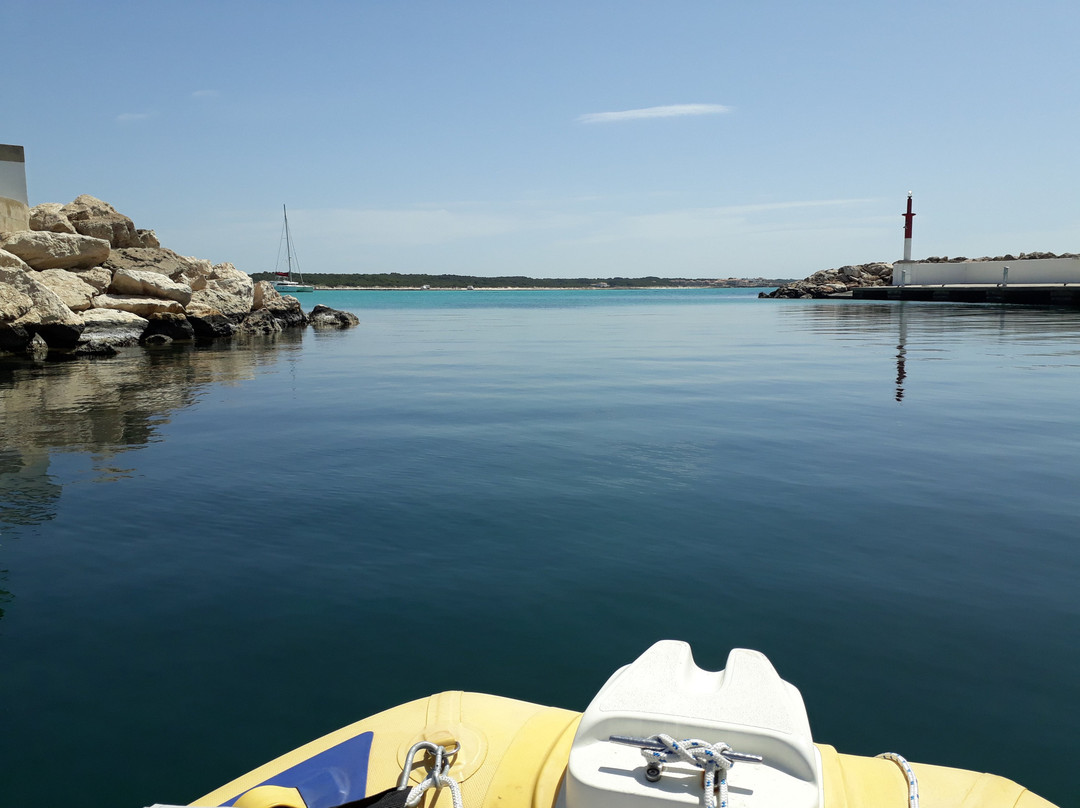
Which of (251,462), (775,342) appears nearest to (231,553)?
(251,462)

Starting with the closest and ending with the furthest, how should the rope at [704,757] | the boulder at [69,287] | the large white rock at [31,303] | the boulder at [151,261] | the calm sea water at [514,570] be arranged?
the rope at [704,757] → the calm sea water at [514,570] → the large white rock at [31,303] → the boulder at [69,287] → the boulder at [151,261]

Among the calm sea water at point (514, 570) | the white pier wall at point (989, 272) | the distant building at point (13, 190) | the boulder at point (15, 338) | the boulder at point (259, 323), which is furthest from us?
the white pier wall at point (989, 272)

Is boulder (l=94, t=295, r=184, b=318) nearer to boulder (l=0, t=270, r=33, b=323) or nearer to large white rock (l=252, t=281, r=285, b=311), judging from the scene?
boulder (l=0, t=270, r=33, b=323)

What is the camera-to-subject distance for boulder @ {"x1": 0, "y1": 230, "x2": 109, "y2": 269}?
2116 cm

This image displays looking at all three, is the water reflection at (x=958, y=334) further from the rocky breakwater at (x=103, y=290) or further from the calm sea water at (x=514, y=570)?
the rocky breakwater at (x=103, y=290)

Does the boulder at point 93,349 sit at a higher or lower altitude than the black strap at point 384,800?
higher

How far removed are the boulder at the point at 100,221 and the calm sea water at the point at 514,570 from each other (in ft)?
60.5

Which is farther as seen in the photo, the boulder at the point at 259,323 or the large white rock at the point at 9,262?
the boulder at the point at 259,323

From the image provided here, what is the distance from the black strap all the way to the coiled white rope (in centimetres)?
2

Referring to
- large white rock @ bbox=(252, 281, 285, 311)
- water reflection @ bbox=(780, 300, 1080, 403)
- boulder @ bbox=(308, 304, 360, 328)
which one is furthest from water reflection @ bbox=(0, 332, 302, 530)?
boulder @ bbox=(308, 304, 360, 328)

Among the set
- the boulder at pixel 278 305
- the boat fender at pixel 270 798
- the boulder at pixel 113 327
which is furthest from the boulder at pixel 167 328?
the boat fender at pixel 270 798

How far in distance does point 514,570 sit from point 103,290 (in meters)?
23.6

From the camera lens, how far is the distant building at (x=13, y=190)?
22.0 m

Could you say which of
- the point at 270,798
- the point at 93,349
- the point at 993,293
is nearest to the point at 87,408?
the point at 93,349
